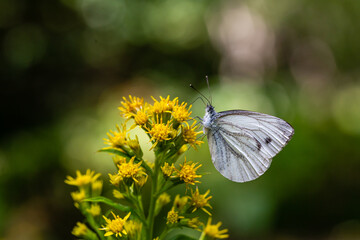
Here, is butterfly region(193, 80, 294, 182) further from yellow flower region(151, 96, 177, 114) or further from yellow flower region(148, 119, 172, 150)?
yellow flower region(148, 119, 172, 150)

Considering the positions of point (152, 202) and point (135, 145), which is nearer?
point (152, 202)

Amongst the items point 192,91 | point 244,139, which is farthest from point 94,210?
point 192,91

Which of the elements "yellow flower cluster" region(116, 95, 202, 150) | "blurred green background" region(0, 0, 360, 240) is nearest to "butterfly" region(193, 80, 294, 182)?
"yellow flower cluster" region(116, 95, 202, 150)

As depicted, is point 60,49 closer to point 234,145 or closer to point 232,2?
point 232,2

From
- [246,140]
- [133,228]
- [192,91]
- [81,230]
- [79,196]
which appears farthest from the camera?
[192,91]

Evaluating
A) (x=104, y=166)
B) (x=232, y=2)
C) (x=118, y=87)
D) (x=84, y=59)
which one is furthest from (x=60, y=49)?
(x=232, y=2)

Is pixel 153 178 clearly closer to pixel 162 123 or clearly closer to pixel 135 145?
pixel 135 145

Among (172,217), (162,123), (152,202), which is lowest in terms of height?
(172,217)

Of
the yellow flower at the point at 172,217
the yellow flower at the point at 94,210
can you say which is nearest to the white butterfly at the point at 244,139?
the yellow flower at the point at 172,217
